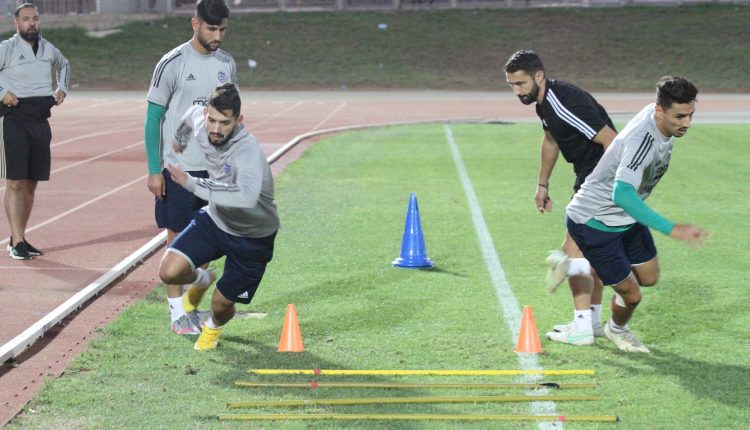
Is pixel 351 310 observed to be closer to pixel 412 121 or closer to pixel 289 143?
pixel 289 143

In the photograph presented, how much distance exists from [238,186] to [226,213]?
1.14 feet

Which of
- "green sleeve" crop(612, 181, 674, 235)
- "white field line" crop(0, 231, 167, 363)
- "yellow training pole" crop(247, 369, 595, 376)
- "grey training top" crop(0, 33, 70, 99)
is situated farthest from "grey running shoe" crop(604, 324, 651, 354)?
"grey training top" crop(0, 33, 70, 99)

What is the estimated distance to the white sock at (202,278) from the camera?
7.73 metres

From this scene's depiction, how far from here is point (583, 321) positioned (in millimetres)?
7656

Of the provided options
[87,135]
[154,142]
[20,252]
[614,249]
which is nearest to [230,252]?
[154,142]

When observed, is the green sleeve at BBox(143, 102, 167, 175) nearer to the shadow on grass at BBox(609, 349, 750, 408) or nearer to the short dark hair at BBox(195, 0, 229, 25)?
the short dark hair at BBox(195, 0, 229, 25)

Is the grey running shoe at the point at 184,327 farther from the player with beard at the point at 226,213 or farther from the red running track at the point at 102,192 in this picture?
the red running track at the point at 102,192

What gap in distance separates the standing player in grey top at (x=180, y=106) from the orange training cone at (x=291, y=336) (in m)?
0.84

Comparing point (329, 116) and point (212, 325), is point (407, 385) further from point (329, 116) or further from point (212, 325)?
point (329, 116)

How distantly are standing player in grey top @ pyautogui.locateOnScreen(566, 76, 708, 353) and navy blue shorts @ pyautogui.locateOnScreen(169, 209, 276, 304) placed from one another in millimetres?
2005

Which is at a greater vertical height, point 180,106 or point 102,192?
point 180,106

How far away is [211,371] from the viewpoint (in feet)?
23.0

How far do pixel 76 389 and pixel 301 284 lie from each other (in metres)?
3.27

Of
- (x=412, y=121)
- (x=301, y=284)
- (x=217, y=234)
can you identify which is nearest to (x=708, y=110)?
(x=412, y=121)
